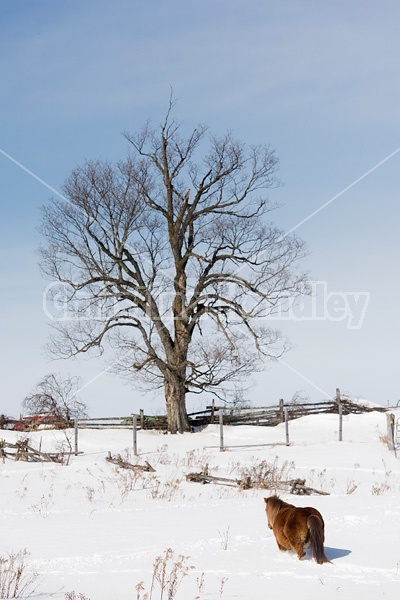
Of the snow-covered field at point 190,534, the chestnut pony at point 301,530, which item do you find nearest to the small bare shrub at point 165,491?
the snow-covered field at point 190,534

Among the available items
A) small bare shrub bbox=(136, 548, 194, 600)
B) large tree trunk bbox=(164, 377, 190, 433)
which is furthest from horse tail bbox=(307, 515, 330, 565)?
large tree trunk bbox=(164, 377, 190, 433)

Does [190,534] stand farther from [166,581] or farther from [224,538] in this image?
[166,581]

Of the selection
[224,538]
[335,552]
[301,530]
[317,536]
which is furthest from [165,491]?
[317,536]

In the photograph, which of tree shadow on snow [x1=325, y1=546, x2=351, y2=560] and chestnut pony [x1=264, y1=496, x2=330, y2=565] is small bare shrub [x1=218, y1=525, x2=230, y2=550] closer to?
chestnut pony [x1=264, y1=496, x2=330, y2=565]

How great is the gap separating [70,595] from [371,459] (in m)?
17.7

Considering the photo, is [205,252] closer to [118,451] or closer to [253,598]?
[118,451]

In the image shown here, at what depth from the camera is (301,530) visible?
7523 mm

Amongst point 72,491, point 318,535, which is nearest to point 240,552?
point 318,535

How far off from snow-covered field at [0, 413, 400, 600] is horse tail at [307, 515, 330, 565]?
4.0 inches

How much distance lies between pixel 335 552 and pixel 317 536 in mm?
810

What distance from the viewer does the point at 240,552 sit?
330 inches

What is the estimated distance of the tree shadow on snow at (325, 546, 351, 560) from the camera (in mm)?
7895

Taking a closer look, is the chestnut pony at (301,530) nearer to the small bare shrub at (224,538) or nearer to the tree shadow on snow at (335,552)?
the tree shadow on snow at (335,552)

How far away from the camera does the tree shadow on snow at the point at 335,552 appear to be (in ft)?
25.9
